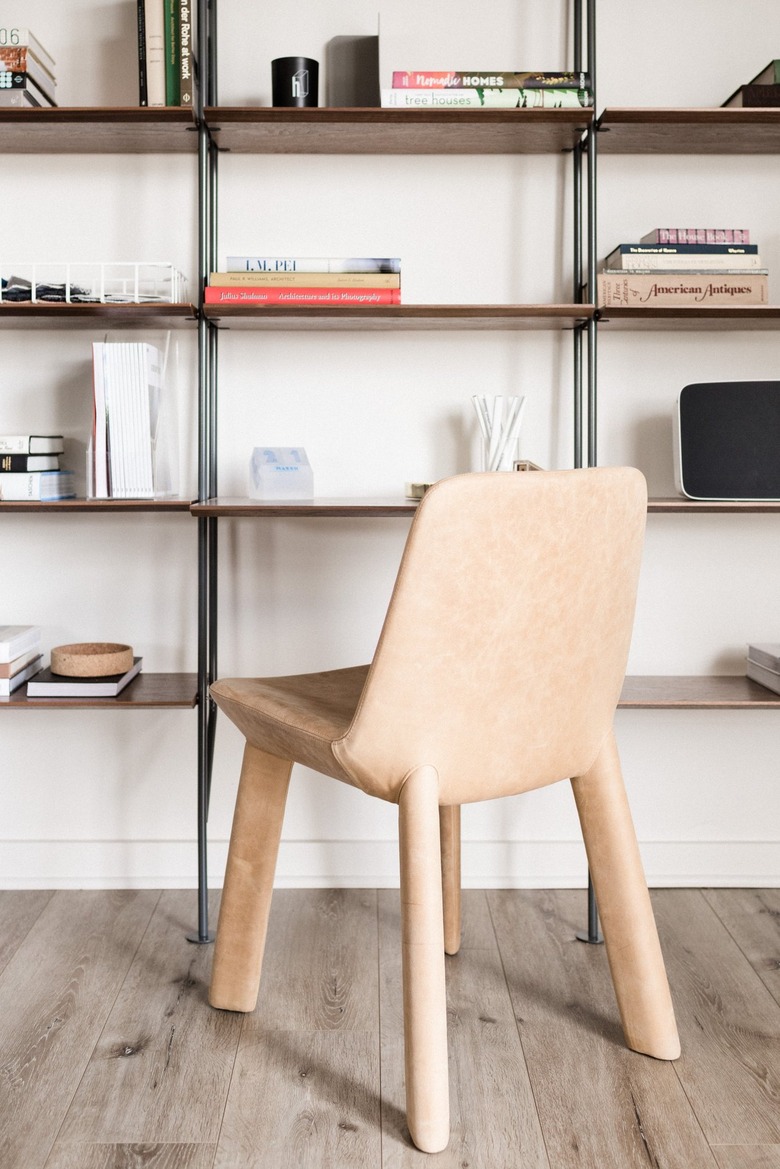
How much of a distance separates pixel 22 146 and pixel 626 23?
4.14 ft

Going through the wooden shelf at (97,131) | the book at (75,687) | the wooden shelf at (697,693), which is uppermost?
the wooden shelf at (97,131)

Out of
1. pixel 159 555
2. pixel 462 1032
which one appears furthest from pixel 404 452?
pixel 462 1032

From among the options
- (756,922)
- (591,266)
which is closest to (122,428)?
(591,266)

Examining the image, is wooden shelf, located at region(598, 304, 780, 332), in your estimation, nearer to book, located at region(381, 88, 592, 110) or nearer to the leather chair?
book, located at region(381, 88, 592, 110)

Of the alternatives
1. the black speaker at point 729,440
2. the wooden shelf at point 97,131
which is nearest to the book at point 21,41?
the wooden shelf at point 97,131

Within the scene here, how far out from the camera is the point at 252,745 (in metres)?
1.72

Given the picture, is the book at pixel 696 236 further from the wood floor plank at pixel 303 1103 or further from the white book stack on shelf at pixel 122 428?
the wood floor plank at pixel 303 1103

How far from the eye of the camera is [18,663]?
2.09 metres

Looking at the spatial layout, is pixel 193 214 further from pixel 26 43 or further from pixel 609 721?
pixel 609 721

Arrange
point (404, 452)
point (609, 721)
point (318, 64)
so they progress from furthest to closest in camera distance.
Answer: point (404, 452) → point (318, 64) → point (609, 721)

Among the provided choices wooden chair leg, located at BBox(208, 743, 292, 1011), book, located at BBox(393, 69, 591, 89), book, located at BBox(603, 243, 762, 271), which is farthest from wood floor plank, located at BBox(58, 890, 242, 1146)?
book, located at BBox(393, 69, 591, 89)

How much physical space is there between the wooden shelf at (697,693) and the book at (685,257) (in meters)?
0.82

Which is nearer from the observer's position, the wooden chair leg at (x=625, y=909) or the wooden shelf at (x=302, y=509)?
the wooden chair leg at (x=625, y=909)

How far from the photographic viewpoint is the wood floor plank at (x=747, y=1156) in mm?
1395
